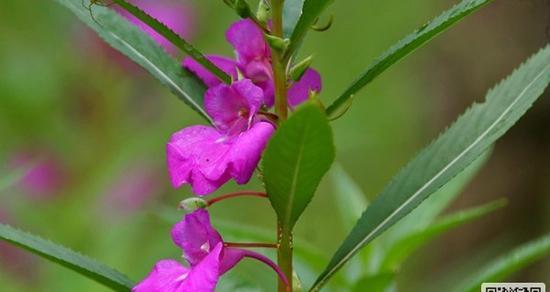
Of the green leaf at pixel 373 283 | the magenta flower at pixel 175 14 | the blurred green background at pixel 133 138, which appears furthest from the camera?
the magenta flower at pixel 175 14

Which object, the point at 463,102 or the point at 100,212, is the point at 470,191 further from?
the point at 100,212

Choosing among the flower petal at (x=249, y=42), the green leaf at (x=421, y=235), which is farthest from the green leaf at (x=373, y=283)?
the flower petal at (x=249, y=42)

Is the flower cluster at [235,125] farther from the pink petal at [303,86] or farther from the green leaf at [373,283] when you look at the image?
the green leaf at [373,283]

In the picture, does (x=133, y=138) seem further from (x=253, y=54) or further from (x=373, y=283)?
(x=253, y=54)

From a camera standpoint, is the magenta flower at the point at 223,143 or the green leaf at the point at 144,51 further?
the green leaf at the point at 144,51

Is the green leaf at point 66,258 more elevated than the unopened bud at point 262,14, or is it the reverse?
the unopened bud at point 262,14

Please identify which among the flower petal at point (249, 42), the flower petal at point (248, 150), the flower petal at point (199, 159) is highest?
the flower petal at point (249, 42)

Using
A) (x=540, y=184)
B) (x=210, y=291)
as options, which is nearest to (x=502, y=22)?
(x=540, y=184)

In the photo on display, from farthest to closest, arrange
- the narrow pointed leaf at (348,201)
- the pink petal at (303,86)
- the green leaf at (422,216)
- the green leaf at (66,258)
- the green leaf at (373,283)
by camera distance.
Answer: the narrow pointed leaf at (348,201)
the green leaf at (422,216)
the green leaf at (373,283)
the pink petal at (303,86)
the green leaf at (66,258)
